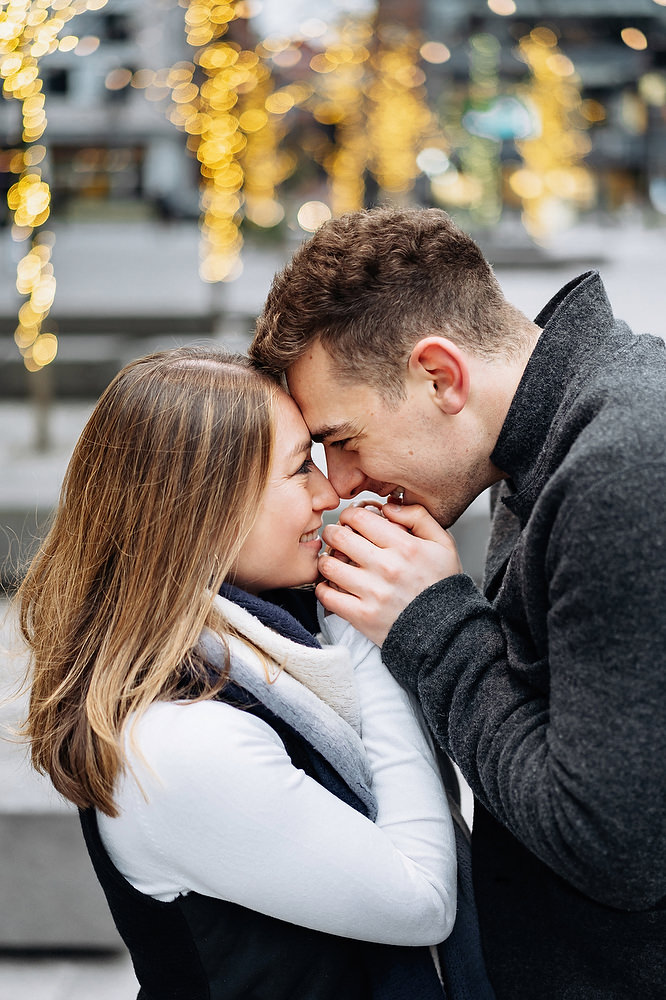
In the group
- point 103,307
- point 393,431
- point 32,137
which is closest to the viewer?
point 393,431

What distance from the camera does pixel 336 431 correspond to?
6.02 ft

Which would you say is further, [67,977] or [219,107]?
[219,107]

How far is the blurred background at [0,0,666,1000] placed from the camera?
3.02 meters

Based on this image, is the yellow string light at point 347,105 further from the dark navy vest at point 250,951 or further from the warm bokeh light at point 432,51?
the dark navy vest at point 250,951

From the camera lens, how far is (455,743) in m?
1.47

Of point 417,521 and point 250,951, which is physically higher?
point 417,521

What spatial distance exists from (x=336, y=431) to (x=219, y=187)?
283 inches

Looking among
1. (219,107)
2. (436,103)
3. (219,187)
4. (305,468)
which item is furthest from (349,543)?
(436,103)

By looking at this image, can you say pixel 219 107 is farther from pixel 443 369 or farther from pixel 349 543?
pixel 349 543

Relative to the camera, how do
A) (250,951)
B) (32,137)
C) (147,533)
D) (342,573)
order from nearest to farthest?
(250,951)
(147,533)
(342,573)
(32,137)

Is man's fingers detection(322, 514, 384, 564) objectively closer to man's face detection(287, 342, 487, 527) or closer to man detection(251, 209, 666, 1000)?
man detection(251, 209, 666, 1000)

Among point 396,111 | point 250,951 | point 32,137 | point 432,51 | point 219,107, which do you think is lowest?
point 396,111

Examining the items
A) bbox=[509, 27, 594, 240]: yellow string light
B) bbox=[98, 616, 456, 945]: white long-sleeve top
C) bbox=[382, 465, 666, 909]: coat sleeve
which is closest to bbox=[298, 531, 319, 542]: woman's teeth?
bbox=[98, 616, 456, 945]: white long-sleeve top

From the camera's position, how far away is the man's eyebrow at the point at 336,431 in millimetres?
1822
